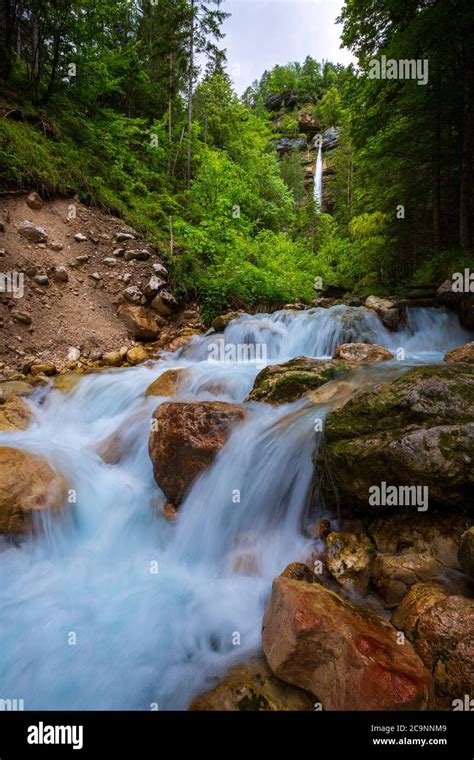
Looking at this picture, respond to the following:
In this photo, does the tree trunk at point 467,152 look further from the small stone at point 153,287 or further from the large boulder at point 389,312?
the small stone at point 153,287

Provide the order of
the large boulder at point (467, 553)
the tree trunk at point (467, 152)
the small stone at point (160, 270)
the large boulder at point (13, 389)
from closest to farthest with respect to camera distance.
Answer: the large boulder at point (467, 553) < the large boulder at point (13, 389) < the tree trunk at point (467, 152) < the small stone at point (160, 270)

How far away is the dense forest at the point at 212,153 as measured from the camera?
9.02 metres

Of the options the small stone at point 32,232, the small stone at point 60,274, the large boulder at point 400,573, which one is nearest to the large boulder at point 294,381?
the large boulder at point 400,573

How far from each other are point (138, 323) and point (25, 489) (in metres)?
6.06

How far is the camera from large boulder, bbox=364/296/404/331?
321 inches

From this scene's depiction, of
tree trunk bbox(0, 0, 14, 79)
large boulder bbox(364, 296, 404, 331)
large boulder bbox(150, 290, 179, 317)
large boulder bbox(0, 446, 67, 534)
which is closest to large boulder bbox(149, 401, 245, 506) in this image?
large boulder bbox(0, 446, 67, 534)

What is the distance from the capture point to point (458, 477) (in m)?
2.55

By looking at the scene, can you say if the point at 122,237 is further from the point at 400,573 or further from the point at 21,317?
the point at 400,573

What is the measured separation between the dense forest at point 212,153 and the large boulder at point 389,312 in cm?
179

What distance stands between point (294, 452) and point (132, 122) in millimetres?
16569

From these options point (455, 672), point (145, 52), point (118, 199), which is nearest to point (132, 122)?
point (118, 199)

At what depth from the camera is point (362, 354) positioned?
19.6 feet

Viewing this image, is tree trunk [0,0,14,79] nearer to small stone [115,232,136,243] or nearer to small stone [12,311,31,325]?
small stone [115,232,136,243]
